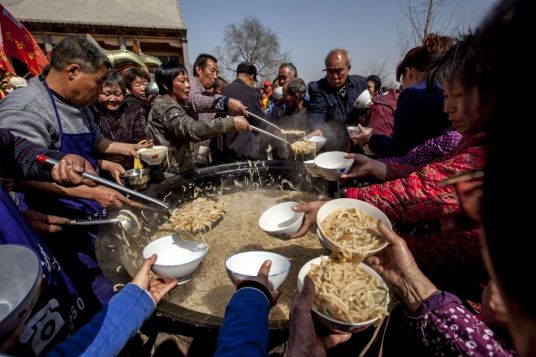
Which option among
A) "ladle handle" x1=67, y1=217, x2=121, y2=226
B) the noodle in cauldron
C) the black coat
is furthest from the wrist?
the black coat

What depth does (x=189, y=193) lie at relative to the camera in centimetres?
374

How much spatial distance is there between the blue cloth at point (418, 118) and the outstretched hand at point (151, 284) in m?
3.07

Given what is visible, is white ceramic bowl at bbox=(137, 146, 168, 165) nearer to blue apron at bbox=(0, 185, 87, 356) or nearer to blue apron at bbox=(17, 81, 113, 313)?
blue apron at bbox=(17, 81, 113, 313)

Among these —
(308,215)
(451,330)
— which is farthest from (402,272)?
(308,215)

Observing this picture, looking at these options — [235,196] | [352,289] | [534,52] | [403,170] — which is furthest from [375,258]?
[235,196]

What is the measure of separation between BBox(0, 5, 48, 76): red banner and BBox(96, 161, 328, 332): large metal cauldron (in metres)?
7.35

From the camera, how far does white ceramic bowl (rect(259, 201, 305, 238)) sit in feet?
7.64

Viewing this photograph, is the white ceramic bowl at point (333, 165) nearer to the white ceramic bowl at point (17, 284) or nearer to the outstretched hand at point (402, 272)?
the outstretched hand at point (402, 272)

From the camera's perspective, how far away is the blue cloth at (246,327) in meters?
1.10

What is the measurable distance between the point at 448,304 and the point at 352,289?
1.73 feet

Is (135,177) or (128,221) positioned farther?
(135,177)

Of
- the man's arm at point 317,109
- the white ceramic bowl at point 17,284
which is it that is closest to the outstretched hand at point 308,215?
the white ceramic bowl at point 17,284

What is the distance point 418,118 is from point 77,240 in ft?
13.6

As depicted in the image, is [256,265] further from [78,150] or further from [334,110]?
[334,110]
